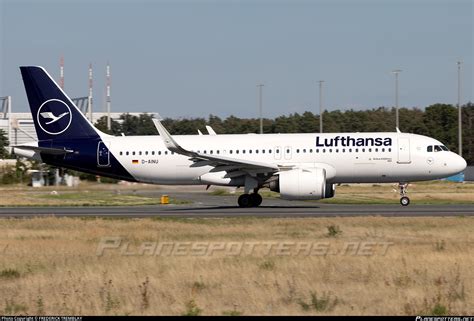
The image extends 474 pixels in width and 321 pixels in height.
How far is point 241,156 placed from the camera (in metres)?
40.3

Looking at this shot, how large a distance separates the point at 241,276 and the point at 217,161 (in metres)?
21.5

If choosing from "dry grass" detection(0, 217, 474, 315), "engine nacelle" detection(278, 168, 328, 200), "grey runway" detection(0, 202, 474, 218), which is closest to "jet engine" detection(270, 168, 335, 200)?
"engine nacelle" detection(278, 168, 328, 200)

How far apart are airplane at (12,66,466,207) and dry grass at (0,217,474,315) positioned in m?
12.3

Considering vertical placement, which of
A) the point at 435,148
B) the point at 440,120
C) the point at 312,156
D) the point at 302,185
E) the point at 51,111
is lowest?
the point at 302,185

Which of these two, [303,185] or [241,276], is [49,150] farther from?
[241,276]

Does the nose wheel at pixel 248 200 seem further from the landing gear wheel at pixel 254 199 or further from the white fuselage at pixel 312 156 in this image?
the white fuselage at pixel 312 156

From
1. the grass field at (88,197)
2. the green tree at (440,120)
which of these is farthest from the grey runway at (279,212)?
the green tree at (440,120)

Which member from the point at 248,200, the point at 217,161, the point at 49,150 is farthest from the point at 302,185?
the point at 49,150

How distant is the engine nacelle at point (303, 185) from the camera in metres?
37.2

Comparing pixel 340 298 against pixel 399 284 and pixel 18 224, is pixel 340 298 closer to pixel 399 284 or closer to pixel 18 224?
pixel 399 284

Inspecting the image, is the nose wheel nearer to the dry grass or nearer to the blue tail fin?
the blue tail fin

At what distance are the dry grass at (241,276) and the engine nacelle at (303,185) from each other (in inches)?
416

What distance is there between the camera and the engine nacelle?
3719 centimetres

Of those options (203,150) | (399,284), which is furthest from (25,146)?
(399,284)
